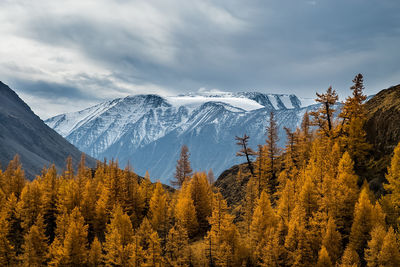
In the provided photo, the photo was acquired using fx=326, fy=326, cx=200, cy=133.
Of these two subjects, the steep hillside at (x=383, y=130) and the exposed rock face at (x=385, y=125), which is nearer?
the steep hillside at (x=383, y=130)

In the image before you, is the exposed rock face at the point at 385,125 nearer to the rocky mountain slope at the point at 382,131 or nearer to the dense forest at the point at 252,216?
the rocky mountain slope at the point at 382,131

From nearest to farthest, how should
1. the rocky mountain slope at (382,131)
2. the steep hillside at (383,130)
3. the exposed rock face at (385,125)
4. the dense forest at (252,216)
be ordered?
the dense forest at (252,216) < the rocky mountain slope at (382,131) < the steep hillside at (383,130) < the exposed rock face at (385,125)

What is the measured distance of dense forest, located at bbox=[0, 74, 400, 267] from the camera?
136 ft

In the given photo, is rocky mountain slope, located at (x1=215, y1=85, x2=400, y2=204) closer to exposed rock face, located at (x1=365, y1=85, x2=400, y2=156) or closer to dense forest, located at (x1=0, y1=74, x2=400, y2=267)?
exposed rock face, located at (x1=365, y1=85, x2=400, y2=156)

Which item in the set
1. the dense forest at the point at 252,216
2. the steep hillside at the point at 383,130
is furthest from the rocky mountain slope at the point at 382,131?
the dense forest at the point at 252,216

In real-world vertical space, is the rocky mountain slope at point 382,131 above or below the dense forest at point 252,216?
above

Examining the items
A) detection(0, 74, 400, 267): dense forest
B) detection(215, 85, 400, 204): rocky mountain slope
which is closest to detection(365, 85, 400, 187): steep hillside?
detection(215, 85, 400, 204): rocky mountain slope

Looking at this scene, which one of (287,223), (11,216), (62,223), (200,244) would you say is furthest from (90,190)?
(287,223)

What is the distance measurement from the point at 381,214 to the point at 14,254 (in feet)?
179

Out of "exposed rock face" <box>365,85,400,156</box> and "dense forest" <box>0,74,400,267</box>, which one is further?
"exposed rock face" <box>365,85,400,156</box>

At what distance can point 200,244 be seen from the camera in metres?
54.4

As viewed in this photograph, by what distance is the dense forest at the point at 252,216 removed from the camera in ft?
136

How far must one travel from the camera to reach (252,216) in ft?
177

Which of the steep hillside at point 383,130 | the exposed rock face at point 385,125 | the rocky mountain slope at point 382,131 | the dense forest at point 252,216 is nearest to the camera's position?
the dense forest at point 252,216
